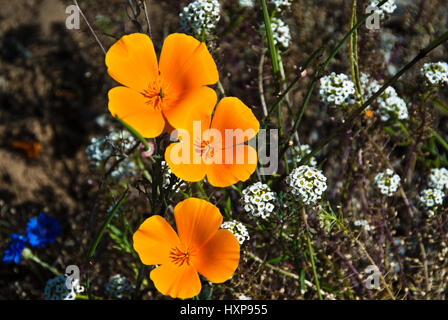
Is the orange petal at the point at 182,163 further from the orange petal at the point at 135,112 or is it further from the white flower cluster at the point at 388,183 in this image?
the white flower cluster at the point at 388,183

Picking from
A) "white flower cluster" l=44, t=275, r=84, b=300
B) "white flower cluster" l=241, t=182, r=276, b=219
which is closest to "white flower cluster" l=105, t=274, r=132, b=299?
"white flower cluster" l=44, t=275, r=84, b=300

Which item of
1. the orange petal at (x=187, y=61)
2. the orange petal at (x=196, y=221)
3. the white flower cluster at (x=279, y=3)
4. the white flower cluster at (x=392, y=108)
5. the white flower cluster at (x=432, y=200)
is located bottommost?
the orange petal at (x=196, y=221)

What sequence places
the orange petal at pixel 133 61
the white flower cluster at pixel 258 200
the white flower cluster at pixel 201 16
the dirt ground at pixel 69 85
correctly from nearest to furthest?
the orange petal at pixel 133 61 < the white flower cluster at pixel 258 200 < the white flower cluster at pixel 201 16 < the dirt ground at pixel 69 85

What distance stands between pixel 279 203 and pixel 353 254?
0.56m

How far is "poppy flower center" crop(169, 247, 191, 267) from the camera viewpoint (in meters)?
1.06

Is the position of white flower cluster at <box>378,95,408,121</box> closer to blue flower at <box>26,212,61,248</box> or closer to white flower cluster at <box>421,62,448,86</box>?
white flower cluster at <box>421,62,448,86</box>

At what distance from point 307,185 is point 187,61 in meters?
0.45

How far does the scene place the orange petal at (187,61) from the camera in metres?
1.03

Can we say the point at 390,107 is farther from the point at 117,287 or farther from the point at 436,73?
the point at 117,287

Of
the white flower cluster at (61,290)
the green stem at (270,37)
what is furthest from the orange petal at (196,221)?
the white flower cluster at (61,290)

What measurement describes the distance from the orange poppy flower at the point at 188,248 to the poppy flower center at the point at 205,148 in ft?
0.39

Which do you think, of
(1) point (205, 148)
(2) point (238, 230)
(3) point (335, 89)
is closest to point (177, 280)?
(2) point (238, 230)

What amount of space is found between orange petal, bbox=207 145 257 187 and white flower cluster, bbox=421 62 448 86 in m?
0.70
